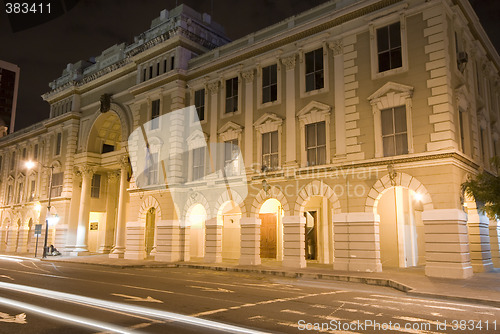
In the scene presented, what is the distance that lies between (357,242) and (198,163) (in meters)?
13.5

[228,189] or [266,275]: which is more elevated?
[228,189]

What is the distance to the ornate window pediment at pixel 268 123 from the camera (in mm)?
25484

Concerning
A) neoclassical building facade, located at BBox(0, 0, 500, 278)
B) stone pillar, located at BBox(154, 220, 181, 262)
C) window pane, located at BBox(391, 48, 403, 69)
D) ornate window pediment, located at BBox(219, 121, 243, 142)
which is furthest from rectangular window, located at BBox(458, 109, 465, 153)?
stone pillar, located at BBox(154, 220, 181, 262)

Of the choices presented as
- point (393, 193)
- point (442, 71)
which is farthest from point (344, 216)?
point (442, 71)

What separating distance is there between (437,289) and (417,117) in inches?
349

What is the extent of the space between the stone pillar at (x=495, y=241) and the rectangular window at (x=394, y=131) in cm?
873

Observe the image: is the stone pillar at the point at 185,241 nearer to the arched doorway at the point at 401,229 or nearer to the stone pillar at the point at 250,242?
the stone pillar at the point at 250,242

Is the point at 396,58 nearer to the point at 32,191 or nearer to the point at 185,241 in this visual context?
the point at 185,241

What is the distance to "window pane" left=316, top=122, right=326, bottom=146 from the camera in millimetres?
23422

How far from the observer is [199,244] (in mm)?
32281

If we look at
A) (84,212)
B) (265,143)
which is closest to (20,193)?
(84,212)

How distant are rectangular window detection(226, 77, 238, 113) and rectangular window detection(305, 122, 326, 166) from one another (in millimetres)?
6804

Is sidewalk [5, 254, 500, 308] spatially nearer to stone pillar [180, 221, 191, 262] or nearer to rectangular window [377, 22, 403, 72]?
stone pillar [180, 221, 191, 262]

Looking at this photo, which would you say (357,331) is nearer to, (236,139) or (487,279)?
(487,279)
